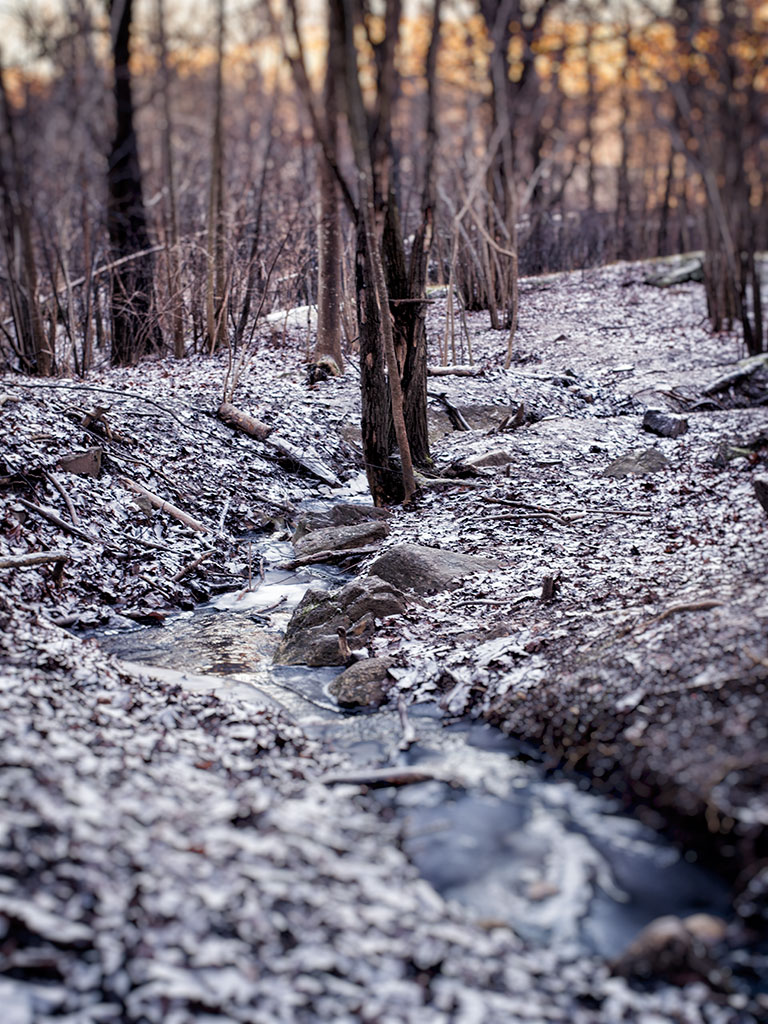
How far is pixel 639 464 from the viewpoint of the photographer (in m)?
6.48

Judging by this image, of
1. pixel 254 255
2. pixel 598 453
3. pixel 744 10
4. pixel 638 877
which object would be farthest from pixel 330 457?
pixel 744 10

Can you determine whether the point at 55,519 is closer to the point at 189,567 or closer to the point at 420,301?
the point at 189,567

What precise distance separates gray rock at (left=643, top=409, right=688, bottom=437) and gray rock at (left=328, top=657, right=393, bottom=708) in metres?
5.34

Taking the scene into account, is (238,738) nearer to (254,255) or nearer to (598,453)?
(598,453)

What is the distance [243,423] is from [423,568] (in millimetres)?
3200

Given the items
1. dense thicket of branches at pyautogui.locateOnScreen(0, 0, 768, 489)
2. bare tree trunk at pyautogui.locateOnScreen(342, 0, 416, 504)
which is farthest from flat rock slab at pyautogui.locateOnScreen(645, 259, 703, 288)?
bare tree trunk at pyautogui.locateOnScreen(342, 0, 416, 504)

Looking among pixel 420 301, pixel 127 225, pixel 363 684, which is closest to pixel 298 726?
pixel 363 684

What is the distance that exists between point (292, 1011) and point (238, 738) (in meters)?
1.39

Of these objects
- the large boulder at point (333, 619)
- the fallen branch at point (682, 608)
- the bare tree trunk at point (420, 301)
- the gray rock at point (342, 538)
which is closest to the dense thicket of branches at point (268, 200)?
the bare tree trunk at point (420, 301)

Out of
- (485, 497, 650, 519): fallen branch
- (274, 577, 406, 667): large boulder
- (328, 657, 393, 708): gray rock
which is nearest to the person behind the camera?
(328, 657, 393, 708): gray rock

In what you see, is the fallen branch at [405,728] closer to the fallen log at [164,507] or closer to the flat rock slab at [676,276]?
the fallen log at [164,507]

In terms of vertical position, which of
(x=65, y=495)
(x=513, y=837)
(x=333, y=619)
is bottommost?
(x=513, y=837)

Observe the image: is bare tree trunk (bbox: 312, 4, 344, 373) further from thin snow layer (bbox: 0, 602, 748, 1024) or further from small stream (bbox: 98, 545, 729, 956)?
thin snow layer (bbox: 0, 602, 748, 1024)

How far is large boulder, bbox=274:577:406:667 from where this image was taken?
400 cm
